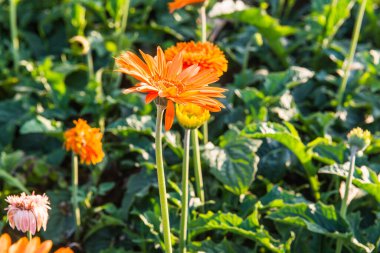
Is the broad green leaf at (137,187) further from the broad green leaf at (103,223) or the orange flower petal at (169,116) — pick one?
the orange flower petal at (169,116)

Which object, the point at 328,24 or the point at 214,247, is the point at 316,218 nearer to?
the point at 214,247

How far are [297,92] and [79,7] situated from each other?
1.02m

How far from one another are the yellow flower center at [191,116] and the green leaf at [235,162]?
42 centimetres

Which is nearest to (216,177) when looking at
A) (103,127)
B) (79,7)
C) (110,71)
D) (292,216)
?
(292,216)

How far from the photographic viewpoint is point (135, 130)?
2211 millimetres

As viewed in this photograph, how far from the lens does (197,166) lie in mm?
1987

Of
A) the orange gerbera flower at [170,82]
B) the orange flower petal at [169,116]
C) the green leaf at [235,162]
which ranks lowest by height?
the green leaf at [235,162]

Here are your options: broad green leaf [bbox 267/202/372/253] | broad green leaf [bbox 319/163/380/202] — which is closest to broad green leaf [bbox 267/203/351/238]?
broad green leaf [bbox 267/202/372/253]

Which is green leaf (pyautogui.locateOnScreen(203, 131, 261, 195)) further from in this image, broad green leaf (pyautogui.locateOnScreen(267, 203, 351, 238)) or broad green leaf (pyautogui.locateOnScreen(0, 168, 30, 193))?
broad green leaf (pyautogui.locateOnScreen(0, 168, 30, 193))

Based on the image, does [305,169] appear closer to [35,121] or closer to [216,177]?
[216,177]

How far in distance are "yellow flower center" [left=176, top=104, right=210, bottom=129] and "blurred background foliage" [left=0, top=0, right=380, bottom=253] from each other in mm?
345

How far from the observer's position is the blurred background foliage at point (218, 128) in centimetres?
202

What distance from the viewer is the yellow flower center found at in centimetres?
167

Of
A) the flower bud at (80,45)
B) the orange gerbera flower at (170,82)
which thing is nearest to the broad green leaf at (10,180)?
the flower bud at (80,45)
